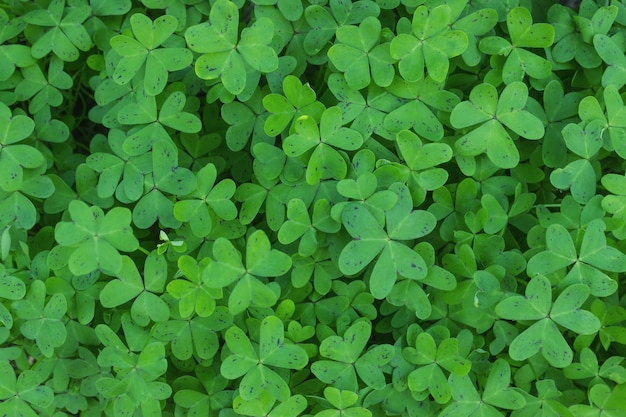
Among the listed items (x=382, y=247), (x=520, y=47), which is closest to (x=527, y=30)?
(x=520, y=47)

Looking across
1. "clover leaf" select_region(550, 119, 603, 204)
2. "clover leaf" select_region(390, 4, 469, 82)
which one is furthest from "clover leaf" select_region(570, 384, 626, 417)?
"clover leaf" select_region(390, 4, 469, 82)

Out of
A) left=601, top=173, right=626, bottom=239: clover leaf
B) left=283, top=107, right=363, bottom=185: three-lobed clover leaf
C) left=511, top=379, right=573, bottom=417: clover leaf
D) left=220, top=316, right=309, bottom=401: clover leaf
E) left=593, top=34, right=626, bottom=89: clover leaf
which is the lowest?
left=511, top=379, right=573, bottom=417: clover leaf

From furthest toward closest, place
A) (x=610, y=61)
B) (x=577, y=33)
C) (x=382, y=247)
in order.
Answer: (x=577, y=33), (x=610, y=61), (x=382, y=247)

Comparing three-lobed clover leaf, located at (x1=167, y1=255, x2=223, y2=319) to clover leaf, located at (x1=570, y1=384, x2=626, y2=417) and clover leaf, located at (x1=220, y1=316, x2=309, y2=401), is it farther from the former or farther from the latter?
clover leaf, located at (x1=570, y1=384, x2=626, y2=417)

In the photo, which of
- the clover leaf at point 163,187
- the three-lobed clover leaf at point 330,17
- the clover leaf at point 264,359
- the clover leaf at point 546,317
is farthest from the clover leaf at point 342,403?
the three-lobed clover leaf at point 330,17

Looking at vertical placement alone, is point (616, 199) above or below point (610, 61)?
below

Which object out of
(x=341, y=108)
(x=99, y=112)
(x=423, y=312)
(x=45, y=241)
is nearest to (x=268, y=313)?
(x=423, y=312)

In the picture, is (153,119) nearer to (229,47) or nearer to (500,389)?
(229,47)
